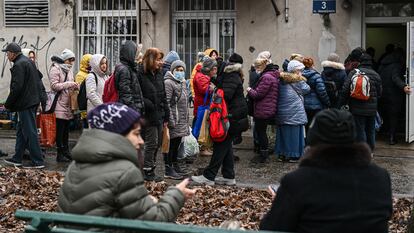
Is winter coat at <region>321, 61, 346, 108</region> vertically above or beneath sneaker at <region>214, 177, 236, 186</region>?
above

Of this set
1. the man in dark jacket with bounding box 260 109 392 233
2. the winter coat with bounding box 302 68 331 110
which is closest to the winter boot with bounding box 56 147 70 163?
the winter coat with bounding box 302 68 331 110

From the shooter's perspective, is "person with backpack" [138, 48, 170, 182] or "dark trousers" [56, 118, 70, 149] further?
"dark trousers" [56, 118, 70, 149]

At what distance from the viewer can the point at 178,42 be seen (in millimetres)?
14344

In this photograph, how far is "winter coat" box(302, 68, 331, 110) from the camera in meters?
10.6

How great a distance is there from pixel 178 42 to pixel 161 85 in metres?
5.96

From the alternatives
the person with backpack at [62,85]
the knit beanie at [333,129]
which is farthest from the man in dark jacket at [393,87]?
the knit beanie at [333,129]

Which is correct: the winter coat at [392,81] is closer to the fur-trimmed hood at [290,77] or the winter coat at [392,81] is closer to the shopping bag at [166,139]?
the fur-trimmed hood at [290,77]

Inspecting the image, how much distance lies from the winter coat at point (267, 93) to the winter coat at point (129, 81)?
2326 mm

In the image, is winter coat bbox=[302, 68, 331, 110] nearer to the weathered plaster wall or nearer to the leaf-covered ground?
the leaf-covered ground

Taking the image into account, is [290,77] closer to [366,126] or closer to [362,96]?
[362,96]

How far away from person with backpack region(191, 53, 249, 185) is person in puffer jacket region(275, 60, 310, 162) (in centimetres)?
160

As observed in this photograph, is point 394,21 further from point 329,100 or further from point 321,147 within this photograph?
point 321,147

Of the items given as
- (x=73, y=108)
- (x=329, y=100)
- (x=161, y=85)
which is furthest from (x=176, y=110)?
(x=329, y=100)

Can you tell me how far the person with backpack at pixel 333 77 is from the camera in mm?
11000
